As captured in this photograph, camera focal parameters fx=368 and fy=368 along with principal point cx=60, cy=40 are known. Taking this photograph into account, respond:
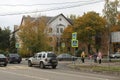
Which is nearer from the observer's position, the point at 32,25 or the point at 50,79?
the point at 50,79

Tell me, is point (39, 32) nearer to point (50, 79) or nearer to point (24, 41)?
point (24, 41)

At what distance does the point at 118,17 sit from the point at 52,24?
22332mm

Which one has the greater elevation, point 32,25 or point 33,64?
point 32,25

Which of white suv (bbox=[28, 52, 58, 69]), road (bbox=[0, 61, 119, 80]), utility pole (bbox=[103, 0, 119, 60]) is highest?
utility pole (bbox=[103, 0, 119, 60])

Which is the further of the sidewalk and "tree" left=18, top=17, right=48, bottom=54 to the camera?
"tree" left=18, top=17, right=48, bottom=54

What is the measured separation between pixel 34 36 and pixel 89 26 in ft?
69.9

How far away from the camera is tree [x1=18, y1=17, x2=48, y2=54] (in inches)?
2746

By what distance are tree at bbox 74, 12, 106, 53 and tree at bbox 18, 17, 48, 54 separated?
45.8 ft

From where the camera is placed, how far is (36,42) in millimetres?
69688

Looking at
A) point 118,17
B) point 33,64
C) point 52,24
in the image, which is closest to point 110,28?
point 118,17

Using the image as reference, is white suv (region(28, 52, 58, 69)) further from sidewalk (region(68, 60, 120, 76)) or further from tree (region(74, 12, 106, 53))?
tree (region(74, 12, 106, 53))

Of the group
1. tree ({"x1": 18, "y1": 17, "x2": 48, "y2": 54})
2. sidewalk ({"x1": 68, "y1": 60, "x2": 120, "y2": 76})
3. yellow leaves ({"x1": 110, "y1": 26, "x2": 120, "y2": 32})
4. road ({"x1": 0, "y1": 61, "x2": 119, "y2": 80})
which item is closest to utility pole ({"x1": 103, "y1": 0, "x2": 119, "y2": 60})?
yellow leaves ({"x1": 110, "y1": 26, "x2": 120, "y2": 32})

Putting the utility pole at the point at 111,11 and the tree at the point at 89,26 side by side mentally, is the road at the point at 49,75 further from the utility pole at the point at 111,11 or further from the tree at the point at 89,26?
the utility pole at the point at 111,11

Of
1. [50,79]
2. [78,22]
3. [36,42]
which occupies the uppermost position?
[78,22]
